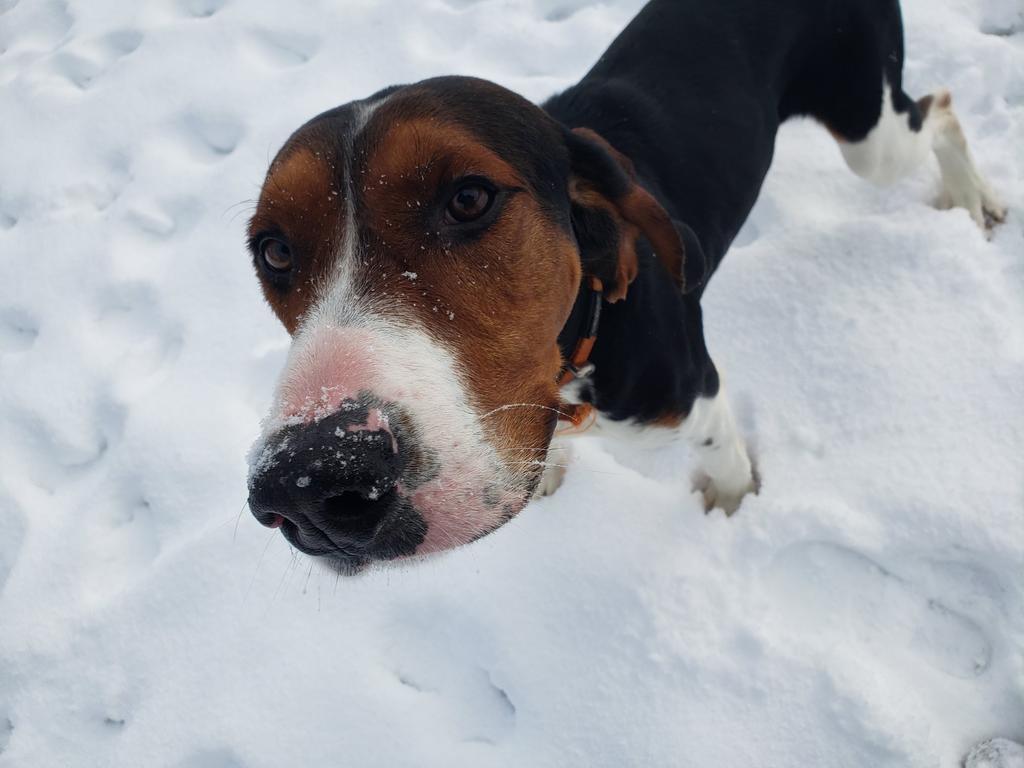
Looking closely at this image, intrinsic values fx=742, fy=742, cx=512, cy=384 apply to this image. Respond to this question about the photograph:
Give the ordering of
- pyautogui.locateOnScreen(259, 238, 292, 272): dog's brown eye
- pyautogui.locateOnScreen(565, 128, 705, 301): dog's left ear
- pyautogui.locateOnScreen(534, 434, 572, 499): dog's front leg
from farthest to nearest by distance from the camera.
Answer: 1. pyautogui.locateOnScreen(534, 434, 572, 499): dog's front leg
2. pyautogui.locateOnScreen(565, 128, 705, 301): dog's left ear
3. pyautogui.locateOnScreen(259, 238, 292, 272): dog's brown eye

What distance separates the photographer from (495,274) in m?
1.85

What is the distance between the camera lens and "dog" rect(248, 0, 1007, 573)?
4.96 ft

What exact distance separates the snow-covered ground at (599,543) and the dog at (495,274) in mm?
548

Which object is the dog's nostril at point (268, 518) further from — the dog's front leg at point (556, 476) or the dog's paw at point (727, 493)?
the dog's paw at point (727, 493)

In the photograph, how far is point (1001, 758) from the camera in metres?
2.54

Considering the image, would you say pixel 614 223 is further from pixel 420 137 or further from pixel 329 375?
pixel 329 375

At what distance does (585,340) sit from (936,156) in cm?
265


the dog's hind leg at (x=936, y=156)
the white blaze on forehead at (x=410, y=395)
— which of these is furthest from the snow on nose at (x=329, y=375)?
the dog's hind leg at (x=936, y=156)

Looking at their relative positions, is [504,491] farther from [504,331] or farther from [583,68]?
[583,68]

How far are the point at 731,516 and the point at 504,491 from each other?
174 cm

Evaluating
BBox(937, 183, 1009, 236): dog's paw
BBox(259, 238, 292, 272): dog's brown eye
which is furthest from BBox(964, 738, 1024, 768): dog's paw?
BBox(259, 238, 292, 272): dog's brown eye

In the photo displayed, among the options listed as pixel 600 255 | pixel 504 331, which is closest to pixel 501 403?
pixel 504 331

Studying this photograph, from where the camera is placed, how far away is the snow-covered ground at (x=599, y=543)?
2.80m

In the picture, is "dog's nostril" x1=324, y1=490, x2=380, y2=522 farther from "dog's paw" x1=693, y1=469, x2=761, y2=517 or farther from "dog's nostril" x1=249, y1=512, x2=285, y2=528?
"dog's paw" x1=693, y1=469, x2=761, y2=517
